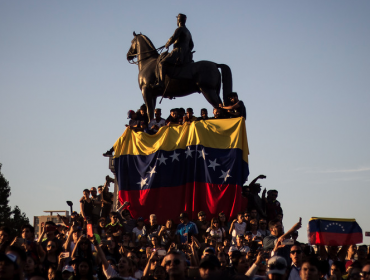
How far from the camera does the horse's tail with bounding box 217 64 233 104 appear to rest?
22.2 metres

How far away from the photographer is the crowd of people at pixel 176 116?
2120 centimetres

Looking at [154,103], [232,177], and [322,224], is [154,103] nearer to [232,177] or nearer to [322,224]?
[232,177]

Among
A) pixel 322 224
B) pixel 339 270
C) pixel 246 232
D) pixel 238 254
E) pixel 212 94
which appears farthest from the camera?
pixel 212 94

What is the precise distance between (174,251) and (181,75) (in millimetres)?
13439

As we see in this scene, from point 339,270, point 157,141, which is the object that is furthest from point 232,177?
point 339,270

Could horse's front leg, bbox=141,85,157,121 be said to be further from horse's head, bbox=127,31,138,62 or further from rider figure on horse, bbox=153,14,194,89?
horse's head, bbox=127,31,138,62

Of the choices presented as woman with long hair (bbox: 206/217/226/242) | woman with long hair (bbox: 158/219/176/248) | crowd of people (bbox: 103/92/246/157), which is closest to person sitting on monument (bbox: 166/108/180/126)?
A: crowd of people (bbox: 103/92/246/157)

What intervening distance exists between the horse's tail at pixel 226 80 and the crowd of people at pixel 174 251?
3150 mm

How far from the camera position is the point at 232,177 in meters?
20.4

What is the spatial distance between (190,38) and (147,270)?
40.3 ft

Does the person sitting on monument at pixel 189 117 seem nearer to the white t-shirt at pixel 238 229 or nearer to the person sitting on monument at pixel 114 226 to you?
the person sitting on monument at pixel 114 226

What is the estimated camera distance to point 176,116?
2220 centimetres

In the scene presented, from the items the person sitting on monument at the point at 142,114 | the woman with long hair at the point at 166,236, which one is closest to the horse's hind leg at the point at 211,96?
the person sitting on monument at the point at 142,114

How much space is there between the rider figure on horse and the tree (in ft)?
82.7
